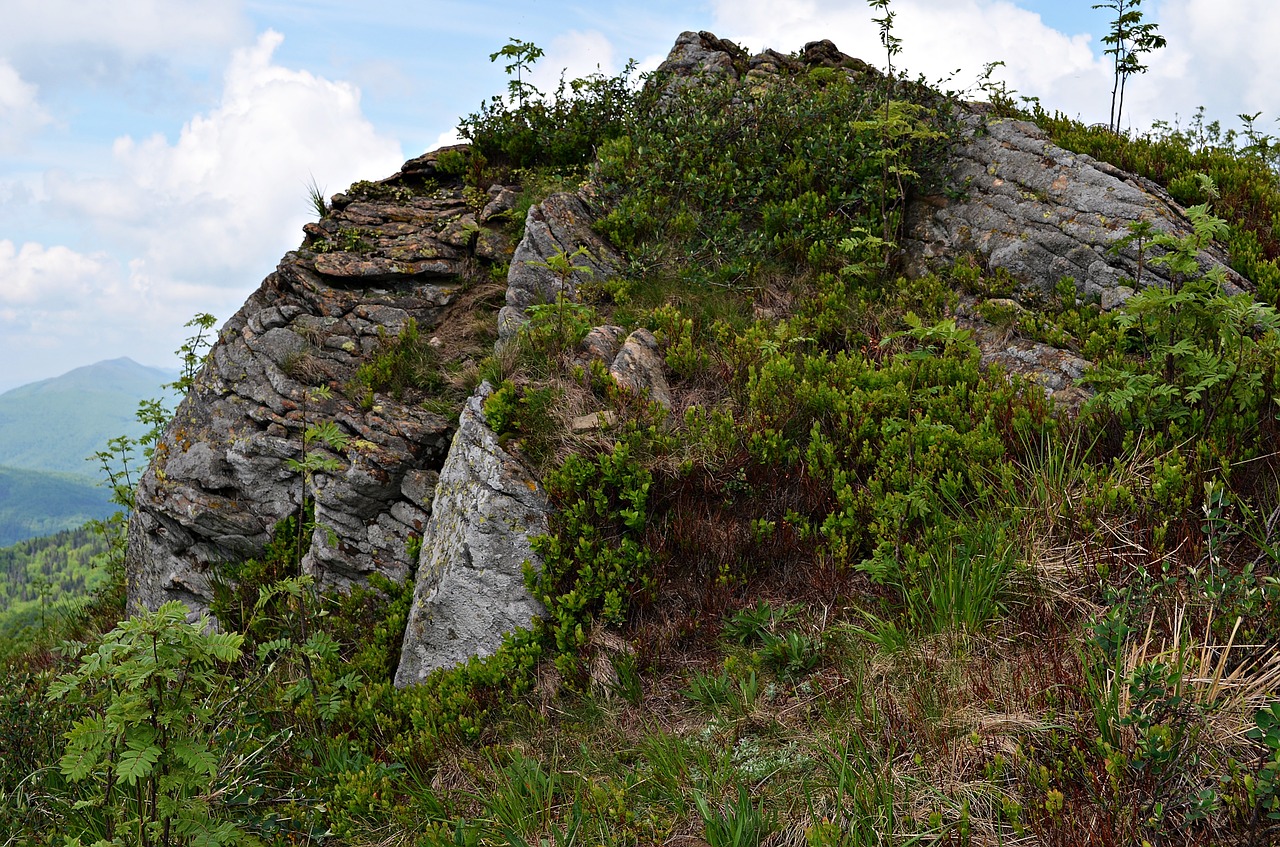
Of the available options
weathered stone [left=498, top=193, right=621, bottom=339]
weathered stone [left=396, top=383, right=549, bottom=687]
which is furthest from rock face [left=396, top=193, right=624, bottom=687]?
weathered stone [left=498, top=193, right=621, bottom=339]

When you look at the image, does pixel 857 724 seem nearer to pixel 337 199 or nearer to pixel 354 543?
pixel 354 543

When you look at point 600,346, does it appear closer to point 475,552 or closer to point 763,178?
point 475,552

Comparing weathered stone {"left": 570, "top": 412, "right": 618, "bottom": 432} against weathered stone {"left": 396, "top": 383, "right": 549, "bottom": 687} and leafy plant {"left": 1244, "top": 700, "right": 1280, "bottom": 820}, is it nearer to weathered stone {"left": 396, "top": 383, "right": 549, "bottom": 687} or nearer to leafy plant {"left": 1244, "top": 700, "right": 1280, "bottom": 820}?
weathered stone {"left": 396, "top": 383, "right": 549, "bottom": 687}

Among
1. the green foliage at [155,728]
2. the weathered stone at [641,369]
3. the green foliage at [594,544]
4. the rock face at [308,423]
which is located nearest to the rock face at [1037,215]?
the weathered stone at [641,369]

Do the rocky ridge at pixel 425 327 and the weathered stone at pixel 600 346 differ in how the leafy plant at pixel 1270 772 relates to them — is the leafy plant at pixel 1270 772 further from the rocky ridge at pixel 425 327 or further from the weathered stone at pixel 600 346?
the weathered stone at pixel 600 346

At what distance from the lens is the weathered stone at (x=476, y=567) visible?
5355 millimetres

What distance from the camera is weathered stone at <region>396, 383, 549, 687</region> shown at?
536 cm

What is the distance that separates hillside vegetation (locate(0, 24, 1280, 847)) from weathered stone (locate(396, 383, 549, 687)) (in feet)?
0.64

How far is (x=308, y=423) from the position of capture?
284 inches

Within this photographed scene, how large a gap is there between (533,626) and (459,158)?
26.7 feet

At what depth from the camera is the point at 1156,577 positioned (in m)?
4.16

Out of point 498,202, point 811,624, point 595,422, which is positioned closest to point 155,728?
point 595,422

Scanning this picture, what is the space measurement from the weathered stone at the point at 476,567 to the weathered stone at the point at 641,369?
50.5 inches

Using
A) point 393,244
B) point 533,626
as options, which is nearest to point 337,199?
point 393,244
